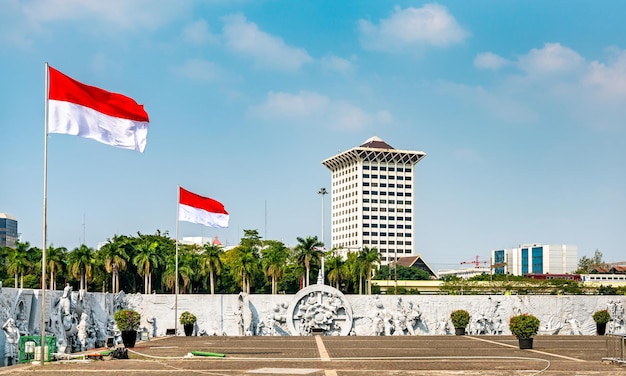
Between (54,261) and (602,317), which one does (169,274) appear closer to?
(54,261)

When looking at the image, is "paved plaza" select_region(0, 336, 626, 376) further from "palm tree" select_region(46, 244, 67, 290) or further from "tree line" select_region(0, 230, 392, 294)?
"palm tree" select_region(46, 244, 67, 290)

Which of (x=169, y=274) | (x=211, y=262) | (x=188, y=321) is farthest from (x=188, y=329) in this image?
(x=169, y=274)

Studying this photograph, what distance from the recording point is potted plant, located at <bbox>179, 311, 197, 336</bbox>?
4303 cm

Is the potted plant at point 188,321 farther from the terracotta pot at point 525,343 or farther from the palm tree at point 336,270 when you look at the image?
the palm tree at point 336,270

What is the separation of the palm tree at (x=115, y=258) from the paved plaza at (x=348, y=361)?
39.4 metres

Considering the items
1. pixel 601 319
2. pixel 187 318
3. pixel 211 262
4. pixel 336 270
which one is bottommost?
pixel 601 319

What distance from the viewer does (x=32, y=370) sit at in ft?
70.0

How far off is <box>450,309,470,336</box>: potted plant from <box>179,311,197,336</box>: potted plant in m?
14.3

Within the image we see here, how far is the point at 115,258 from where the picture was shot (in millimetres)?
72812

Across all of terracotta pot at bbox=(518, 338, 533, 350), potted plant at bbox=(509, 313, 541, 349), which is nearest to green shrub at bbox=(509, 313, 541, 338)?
potted plant at bbox=(509, 313, 541, 349)

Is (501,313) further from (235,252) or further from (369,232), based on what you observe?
(369,232)

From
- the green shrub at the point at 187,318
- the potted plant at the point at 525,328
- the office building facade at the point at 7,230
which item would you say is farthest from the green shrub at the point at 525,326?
the office building facade at the point at 7,230

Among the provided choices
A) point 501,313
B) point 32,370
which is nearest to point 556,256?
point 501,313

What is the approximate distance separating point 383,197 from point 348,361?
165035 mm
